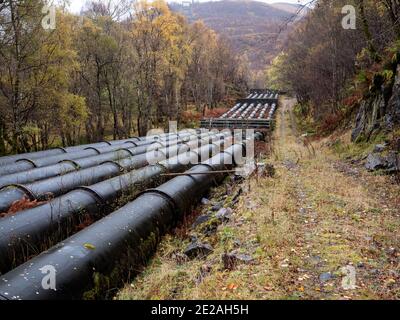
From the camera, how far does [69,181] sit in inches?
338

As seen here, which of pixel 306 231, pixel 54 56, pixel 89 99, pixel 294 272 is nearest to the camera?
pixel 294 272

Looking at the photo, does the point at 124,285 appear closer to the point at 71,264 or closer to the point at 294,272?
the point at 71,264

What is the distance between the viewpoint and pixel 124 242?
17.7 feet

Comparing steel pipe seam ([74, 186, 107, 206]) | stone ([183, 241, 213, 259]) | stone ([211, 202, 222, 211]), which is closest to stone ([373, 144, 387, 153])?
stone ([211, 202, 222, 211])

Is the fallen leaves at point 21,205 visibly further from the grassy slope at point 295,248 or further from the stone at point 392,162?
the stone at point 392,162

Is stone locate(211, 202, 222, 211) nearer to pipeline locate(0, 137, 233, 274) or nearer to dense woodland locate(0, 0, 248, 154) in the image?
pipeline locate(0, 137, 233, 274)

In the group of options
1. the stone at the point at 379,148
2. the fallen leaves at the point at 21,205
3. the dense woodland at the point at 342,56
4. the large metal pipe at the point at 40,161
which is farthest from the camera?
the dense woodland at the point at 342,56

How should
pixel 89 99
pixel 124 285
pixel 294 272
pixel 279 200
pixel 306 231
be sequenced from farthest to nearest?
pixel 89 99
pixel 279 200
pixel 306 231
pixel 124 285
pixel 294 272

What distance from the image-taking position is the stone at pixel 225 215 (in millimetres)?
7506

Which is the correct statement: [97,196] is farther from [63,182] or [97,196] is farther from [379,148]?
[379,148]

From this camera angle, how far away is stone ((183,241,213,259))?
5966 millimetres

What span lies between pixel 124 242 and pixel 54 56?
52.8 feet

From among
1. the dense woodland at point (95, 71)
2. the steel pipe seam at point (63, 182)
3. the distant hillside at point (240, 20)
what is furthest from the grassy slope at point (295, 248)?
the distant hillside at point (240, 20)
